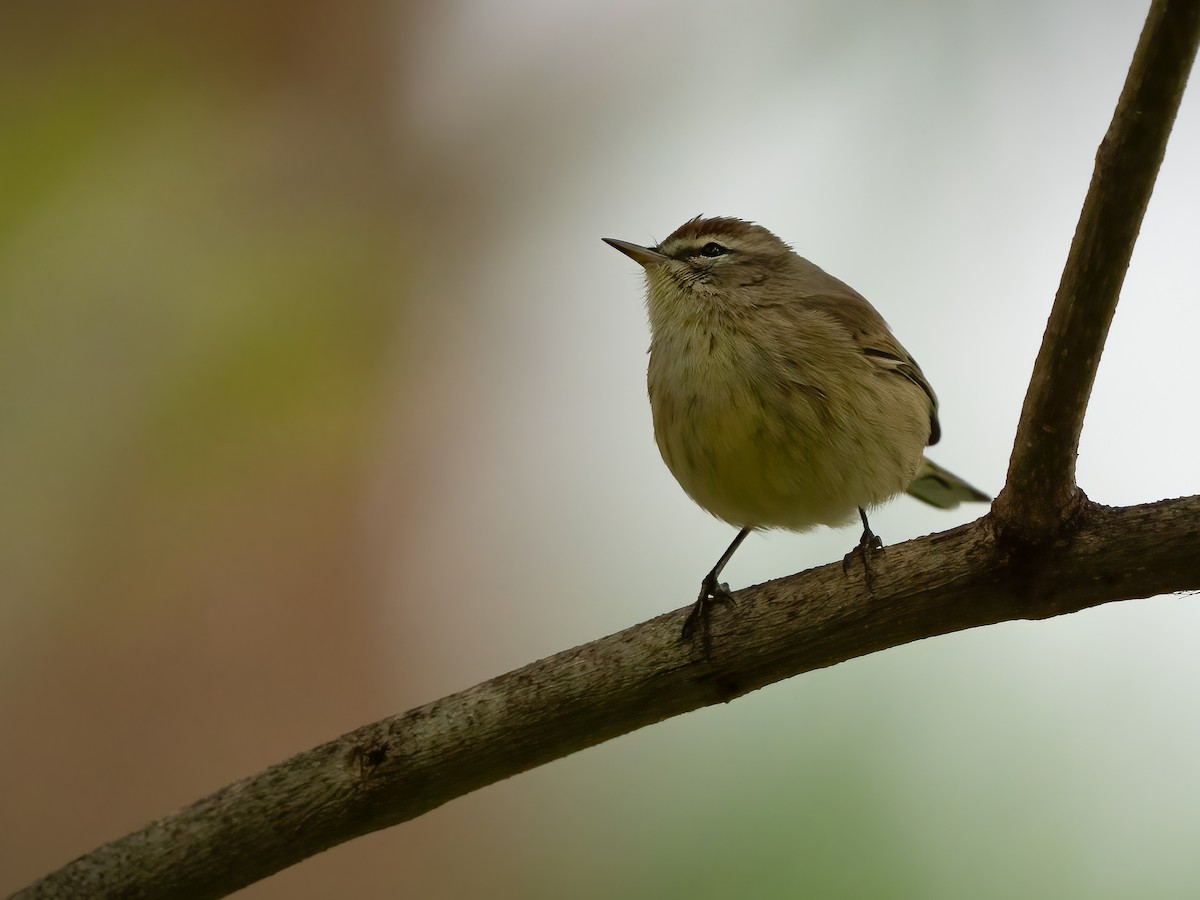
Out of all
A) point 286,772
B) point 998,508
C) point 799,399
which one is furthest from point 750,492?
point 286,772

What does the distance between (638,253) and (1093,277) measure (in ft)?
5.98

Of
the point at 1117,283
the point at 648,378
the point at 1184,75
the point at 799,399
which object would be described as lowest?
the point at 1117,283

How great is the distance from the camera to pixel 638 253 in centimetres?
340

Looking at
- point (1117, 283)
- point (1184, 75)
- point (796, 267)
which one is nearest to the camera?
point (1184, 75)

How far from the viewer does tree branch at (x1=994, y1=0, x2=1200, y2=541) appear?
1579 millimetres

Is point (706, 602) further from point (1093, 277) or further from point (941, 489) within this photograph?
point (941, 489)

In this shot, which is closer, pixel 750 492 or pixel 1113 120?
pixel 1113 120

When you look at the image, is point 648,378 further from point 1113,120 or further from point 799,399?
point 1113,120

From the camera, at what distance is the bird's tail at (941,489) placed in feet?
12.1

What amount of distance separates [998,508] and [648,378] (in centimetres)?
143

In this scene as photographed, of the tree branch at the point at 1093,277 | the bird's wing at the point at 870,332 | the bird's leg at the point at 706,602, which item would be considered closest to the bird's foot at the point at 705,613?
the bird's leg at the point at 706,602

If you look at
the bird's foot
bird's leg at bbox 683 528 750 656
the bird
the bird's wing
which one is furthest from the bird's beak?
the bird's foot

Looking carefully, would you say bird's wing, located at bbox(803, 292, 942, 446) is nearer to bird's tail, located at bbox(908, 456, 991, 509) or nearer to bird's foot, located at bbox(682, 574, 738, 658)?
bird's tail, located at bbox(908, 456, 991, 509)

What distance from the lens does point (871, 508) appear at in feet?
9.86
